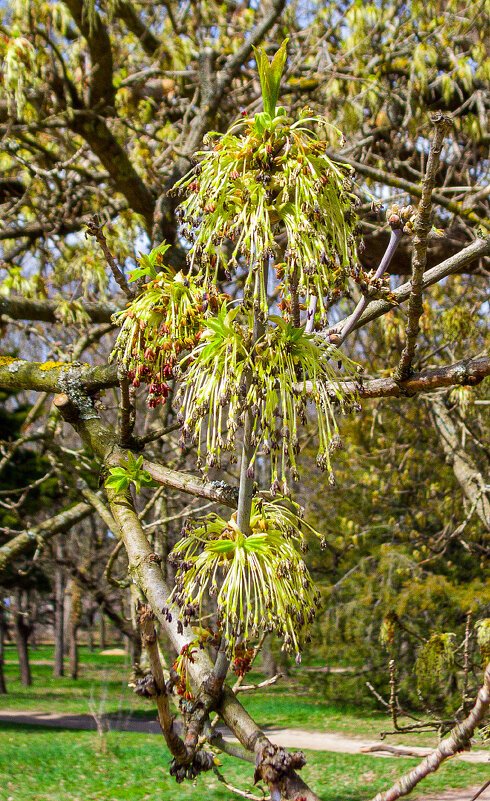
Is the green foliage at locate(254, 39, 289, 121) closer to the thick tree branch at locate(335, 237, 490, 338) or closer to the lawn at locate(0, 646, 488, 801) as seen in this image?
the thick tree branch at locate(335, 237, 490, 338)

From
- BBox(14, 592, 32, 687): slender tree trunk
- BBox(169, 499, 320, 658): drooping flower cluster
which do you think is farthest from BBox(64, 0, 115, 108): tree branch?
BBox(14, 592, 32, 687): slender tree trunk

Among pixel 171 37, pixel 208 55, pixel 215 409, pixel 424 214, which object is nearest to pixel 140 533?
pixel 215 409

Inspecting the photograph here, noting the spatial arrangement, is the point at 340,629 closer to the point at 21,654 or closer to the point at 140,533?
the point at 21,654

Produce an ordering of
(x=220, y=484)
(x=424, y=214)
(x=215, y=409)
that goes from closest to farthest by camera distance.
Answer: (x=215, y=409)
(x=424, y=214)
(x=220, y=484)

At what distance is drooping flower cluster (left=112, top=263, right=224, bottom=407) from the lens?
159 centimetres

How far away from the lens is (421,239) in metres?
1.58

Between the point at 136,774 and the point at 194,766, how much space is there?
365 inches

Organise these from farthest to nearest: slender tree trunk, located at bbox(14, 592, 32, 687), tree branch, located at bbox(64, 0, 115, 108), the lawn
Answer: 1. slender tree trunk, located at bbox(14, 592, 32, 687)
2. the lawn
3. tree branch, located at bbox(64, 0, 115, 108)

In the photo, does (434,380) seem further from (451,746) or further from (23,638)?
(23,638)

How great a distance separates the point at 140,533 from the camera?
1.68 m

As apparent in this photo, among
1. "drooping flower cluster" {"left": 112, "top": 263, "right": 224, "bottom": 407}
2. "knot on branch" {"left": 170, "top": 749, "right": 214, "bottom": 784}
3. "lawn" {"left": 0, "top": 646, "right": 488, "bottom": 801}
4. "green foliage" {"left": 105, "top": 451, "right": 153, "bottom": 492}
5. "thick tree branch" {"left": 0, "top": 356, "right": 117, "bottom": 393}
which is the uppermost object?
"thick tree branch" {"left": 0, "top": 356, "right": 117, "bottom": 393}

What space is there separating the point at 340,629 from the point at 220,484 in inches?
518

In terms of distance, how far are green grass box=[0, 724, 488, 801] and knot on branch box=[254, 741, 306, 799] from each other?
292 inches

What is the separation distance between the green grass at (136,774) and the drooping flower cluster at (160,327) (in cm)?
744
